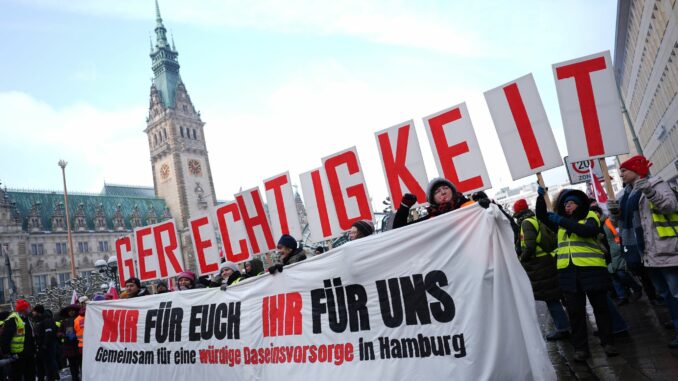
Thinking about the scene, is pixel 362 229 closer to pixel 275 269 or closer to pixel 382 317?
pixel 275 269

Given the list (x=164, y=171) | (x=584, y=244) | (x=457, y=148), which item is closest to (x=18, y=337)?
(x=457, y=148)

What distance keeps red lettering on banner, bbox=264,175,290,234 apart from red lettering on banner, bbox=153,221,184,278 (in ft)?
9.74

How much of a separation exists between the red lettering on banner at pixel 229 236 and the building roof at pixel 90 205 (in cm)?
6900

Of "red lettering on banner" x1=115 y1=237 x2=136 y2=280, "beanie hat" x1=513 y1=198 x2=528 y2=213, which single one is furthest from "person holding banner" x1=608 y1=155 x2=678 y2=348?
"red lettering on banner" x1=115 y1=237 x2=136 y2=280

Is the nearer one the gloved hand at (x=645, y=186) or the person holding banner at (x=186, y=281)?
the gloved hand at (x=645, y=186)

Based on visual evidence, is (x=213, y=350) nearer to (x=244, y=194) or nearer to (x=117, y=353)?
(x=117, y=353)

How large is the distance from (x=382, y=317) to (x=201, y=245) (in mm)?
8072

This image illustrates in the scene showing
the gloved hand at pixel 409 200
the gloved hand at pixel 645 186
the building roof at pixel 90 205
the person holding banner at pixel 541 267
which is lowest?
the person holding banner at pixel 541 267

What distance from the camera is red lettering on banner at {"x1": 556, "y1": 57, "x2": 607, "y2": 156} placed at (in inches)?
221

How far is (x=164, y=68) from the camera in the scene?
8869 centimetres

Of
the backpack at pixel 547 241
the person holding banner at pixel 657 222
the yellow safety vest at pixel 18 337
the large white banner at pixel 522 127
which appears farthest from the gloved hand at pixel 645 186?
the yellow safety vest at pixel 18 337

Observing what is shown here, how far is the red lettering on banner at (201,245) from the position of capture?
36.0 ft

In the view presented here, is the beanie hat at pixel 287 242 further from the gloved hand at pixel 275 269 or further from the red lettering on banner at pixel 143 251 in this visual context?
the red lettering on banner at pixel 143 251

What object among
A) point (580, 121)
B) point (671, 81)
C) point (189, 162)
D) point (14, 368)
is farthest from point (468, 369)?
point (189, 162)
